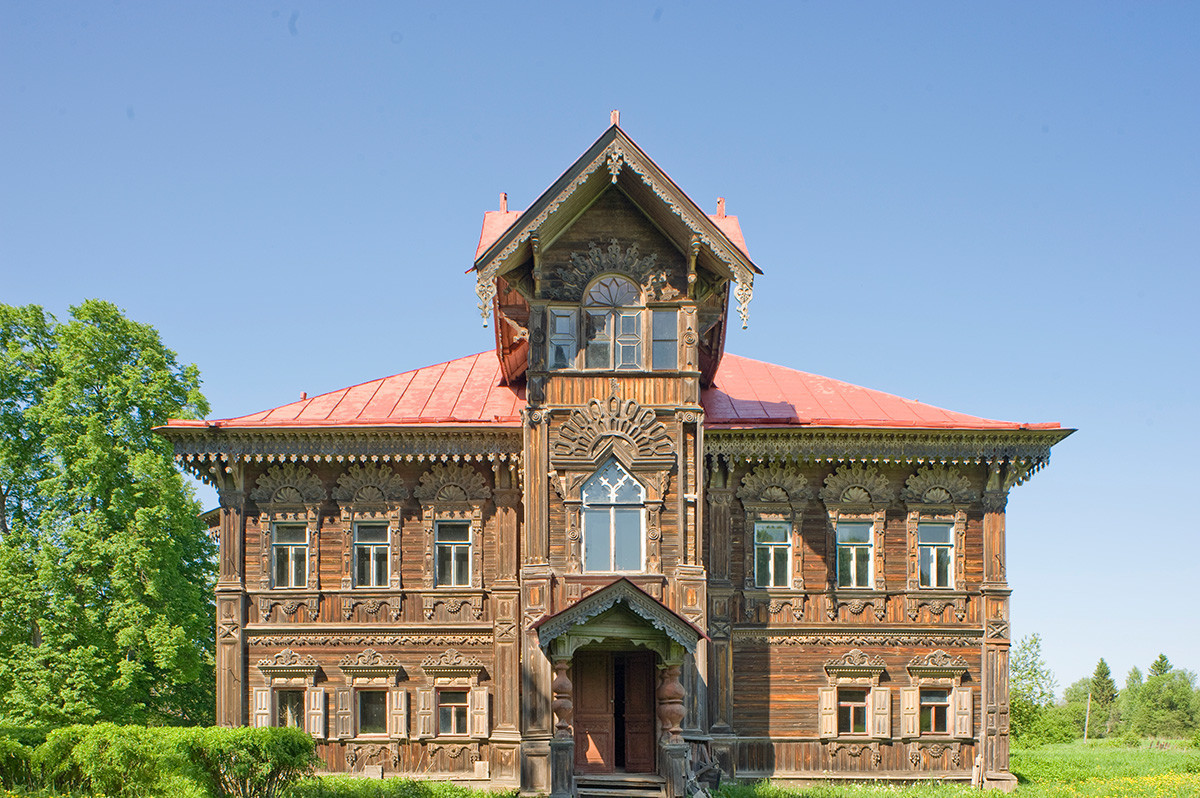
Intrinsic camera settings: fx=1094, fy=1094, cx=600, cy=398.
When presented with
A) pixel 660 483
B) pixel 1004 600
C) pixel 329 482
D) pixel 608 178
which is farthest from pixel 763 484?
pixel 329 482

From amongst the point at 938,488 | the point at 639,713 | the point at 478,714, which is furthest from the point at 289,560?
the point at 938,488

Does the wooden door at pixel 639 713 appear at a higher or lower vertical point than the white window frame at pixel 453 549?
lower

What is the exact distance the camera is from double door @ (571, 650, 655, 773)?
72.0 feet

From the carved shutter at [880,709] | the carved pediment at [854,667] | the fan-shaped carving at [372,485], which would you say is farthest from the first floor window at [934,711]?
the fan-shaped carving at [372,485]

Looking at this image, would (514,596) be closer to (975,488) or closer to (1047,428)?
(975,488)

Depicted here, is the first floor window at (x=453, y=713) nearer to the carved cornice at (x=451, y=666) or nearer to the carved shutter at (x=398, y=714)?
the carved cornice at (x=451, y=666)

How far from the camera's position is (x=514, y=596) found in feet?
75.8

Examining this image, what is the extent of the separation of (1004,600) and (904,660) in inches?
98.0

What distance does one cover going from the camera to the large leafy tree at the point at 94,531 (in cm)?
2734

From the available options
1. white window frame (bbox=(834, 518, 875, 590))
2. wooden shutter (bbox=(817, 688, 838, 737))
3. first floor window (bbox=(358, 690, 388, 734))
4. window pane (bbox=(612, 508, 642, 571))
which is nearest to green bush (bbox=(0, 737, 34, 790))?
first floor window (bbox=(358, 690, 388, 734))

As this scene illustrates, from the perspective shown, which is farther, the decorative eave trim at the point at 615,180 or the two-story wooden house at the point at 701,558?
the two-story wooden house at the point at 701,558

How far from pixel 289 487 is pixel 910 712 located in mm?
14191

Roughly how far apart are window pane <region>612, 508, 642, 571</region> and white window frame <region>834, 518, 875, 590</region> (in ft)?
16.8

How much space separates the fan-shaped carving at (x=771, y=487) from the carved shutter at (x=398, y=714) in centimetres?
846
